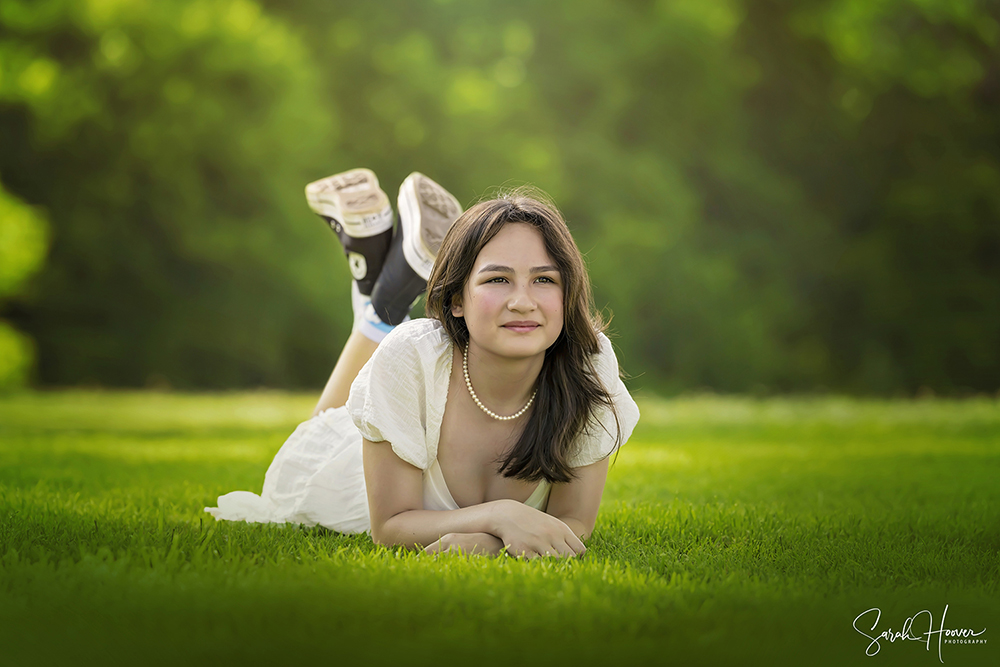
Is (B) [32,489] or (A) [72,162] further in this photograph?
(A) [72,162]

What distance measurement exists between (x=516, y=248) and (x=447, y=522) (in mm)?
600

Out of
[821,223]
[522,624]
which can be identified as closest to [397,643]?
[522,624]

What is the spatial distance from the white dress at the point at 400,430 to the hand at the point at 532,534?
214 millimetres

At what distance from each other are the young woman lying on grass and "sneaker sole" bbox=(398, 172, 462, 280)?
59 centimetres

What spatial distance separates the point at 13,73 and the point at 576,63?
18.9 feet

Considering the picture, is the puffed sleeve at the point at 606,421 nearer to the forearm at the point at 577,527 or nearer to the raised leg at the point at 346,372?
the forearm at the point at 577,527

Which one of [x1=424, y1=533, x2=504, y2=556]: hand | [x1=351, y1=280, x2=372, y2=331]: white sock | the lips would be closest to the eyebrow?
the lips

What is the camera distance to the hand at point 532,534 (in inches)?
67.9

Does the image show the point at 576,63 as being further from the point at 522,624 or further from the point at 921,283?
the point at 522,624

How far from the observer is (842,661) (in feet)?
4.16

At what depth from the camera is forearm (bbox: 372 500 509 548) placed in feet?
5.83

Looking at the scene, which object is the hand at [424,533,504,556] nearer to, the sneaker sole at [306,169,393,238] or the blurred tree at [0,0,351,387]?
the sneaker sole at [306,169,393,238]

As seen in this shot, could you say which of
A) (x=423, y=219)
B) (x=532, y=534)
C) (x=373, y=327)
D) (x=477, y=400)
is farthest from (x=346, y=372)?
(x=532, y=534)
